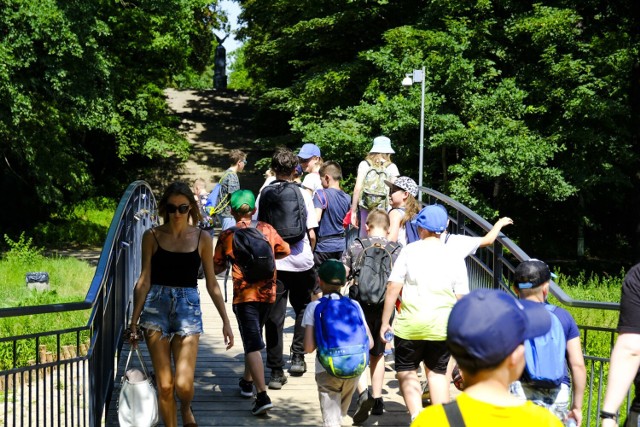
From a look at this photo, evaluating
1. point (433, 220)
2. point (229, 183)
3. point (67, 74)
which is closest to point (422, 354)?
point (433, 220)

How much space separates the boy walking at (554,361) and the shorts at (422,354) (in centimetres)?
91

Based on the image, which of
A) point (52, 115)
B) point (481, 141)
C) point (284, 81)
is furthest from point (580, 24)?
point (52, 115)

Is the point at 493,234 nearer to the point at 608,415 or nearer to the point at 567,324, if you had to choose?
the point at 567,324

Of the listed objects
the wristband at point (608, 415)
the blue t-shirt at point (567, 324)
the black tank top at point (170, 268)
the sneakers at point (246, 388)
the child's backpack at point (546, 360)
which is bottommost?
the sneakers at point (246, 388)

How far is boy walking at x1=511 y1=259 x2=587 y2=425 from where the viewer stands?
3949 mm

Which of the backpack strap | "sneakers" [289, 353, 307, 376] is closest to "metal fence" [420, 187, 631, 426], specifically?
"sneakers" [289, 353, 307, 376]

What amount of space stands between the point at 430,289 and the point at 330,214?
9.23 feet

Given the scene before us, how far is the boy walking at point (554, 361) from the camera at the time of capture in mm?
3949

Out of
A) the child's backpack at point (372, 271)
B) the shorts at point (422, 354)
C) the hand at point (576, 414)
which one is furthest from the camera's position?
the child's backpack at point (372, 271)

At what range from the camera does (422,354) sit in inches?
197

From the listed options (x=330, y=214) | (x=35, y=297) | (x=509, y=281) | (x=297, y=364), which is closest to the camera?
(x=509, y=281)

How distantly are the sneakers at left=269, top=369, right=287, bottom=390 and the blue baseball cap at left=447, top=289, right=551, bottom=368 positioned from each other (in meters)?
4.48

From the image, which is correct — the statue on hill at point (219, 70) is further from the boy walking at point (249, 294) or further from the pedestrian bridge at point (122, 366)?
the boy walking at point (249, 294)

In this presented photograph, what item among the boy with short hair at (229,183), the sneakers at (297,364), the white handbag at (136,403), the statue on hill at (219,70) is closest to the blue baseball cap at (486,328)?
the white handbag at (136,403)
